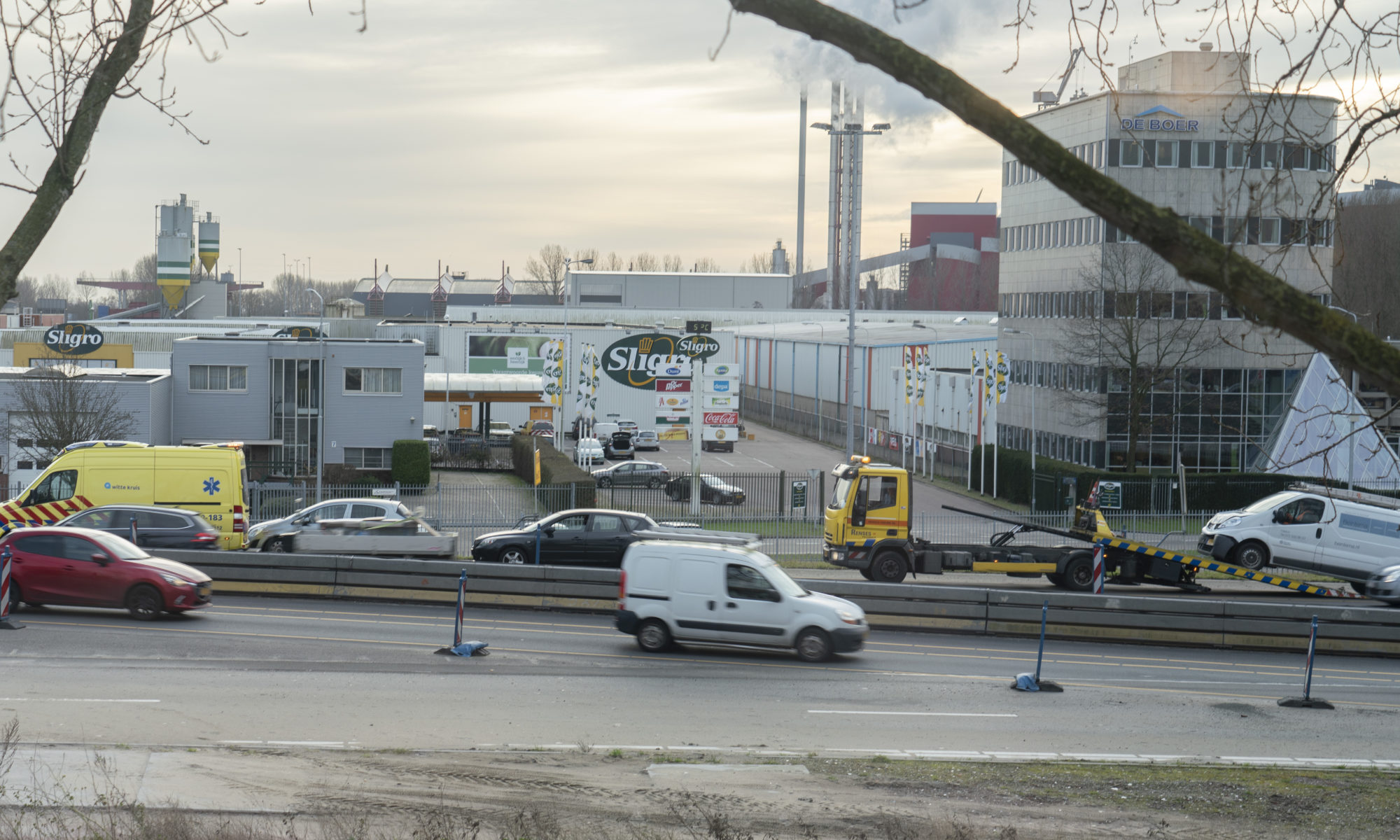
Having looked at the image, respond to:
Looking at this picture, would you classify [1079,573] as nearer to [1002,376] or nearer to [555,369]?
[1002,376]

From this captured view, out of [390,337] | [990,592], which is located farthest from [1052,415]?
[390,337]

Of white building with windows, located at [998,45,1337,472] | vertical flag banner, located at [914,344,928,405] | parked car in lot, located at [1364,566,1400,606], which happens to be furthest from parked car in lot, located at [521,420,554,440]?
parked car in lot, located at [1364,566,1400,606]

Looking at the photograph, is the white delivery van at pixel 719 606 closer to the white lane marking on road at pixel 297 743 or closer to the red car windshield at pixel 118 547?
the white lane marking on road at pixel 297 743

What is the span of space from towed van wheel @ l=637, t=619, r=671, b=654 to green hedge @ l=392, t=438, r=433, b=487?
33.7 m

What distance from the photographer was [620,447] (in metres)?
62.6

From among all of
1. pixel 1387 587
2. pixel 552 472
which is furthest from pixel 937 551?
pixel 552 472

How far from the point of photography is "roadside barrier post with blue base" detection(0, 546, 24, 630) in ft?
56.5

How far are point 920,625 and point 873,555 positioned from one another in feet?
20.5

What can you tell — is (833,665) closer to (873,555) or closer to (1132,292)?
(873,555)

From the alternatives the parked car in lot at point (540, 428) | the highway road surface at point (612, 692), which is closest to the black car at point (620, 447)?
the parked car in lot at point (540, 428)

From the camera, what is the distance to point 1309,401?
46.2 meters

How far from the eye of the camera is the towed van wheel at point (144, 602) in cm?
1827

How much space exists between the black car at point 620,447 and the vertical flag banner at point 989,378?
1902 cm

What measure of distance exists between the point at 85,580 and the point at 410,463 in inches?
1235
